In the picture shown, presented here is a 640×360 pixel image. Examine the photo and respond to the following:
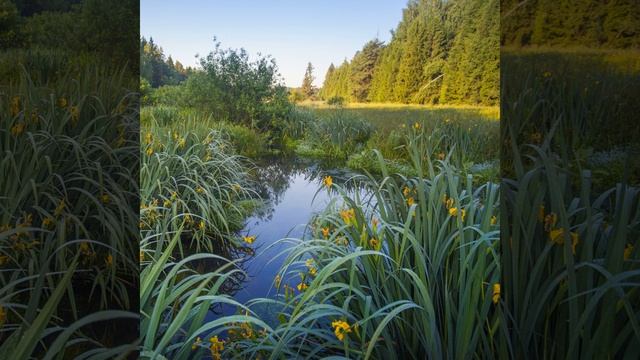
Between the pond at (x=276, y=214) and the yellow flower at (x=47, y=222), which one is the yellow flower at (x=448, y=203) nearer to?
the pond at (x=276, y=214)

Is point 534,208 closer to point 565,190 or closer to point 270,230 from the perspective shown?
point 565,190

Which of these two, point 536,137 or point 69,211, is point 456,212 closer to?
point 536,137

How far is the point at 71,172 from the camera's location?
220 cm

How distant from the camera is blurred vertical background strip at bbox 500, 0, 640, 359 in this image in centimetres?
228

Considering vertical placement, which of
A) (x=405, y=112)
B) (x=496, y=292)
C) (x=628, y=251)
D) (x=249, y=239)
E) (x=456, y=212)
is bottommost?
(x=496, y=292)

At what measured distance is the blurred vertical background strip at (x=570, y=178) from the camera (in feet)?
7.48

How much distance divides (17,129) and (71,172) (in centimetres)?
27

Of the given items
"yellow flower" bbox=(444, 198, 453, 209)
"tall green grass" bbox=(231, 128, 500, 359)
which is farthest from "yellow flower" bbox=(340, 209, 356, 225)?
"yellow flower" bbox=(444, 198, 453, 209)

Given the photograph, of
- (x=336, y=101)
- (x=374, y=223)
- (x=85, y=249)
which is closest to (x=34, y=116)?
(x=85, y=249)

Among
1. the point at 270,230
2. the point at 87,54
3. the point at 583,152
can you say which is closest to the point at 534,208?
the point at 583,152

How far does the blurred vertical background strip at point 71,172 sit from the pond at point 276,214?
1.83 feet

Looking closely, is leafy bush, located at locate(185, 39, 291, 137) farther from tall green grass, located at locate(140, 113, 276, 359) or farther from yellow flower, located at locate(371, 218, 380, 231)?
yellow flower, located at locate(371, 218, 380, 231)

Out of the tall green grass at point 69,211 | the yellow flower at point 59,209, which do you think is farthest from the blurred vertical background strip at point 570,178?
the yellow flower at point 59,209

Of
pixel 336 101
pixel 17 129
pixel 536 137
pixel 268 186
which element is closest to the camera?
pixel 17 129
